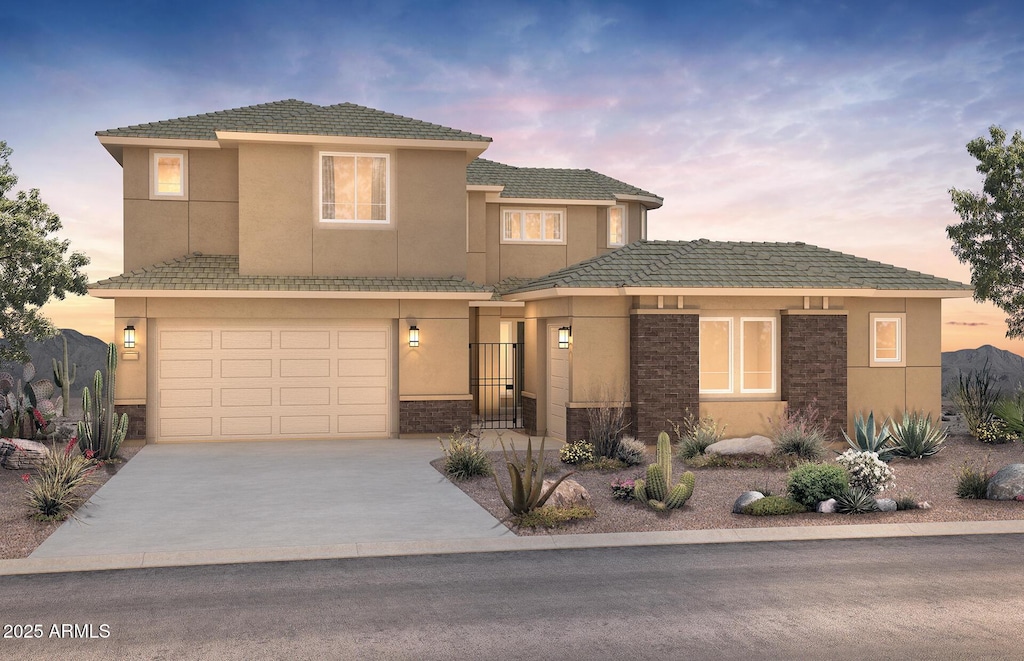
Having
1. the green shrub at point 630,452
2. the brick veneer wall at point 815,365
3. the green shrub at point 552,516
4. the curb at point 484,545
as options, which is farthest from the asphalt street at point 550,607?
the brick veneer wall at point 815,365

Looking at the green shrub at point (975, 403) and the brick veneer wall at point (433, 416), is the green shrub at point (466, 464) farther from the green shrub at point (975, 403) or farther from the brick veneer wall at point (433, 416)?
the green shrub at point (975, 403)

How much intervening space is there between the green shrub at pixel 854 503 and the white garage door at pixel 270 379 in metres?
10.7

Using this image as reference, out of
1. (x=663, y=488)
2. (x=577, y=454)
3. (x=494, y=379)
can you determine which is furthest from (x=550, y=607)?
(x=494, y=379)

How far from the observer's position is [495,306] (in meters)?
24.2

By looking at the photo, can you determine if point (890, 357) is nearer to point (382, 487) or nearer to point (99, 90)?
point (382, 487)

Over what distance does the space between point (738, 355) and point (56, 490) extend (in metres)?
13.0

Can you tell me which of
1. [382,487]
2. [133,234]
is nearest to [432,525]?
[382,487]

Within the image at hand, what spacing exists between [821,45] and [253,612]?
18674 mm

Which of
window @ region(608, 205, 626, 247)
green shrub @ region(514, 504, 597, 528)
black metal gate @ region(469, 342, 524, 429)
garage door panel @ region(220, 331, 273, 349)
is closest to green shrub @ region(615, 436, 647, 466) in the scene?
green shrub @ region(514, 504, 597, 528)

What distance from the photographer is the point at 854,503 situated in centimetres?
1122

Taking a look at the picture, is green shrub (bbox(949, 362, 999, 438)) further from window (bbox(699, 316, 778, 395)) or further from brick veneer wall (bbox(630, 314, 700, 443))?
brick veneer wall (bbox(630, 314, 700, 443))

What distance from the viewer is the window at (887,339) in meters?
18.8

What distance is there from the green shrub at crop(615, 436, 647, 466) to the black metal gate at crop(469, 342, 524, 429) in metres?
7.72

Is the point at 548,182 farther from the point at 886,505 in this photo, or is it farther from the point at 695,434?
the point at 886,505
